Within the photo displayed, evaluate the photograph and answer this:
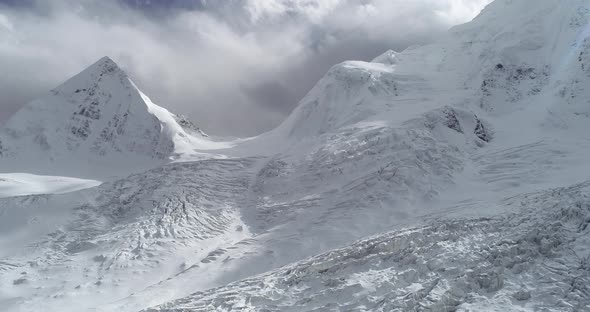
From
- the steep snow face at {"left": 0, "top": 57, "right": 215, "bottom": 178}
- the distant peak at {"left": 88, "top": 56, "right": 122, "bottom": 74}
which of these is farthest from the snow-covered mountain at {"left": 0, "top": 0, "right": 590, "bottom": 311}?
the distant peak at {"left": 88, "top": 56, "right": 122, "bottom": 74}

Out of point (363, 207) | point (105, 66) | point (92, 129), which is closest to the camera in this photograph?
point (363, 207)

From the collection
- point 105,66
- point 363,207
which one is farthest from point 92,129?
point 363,207

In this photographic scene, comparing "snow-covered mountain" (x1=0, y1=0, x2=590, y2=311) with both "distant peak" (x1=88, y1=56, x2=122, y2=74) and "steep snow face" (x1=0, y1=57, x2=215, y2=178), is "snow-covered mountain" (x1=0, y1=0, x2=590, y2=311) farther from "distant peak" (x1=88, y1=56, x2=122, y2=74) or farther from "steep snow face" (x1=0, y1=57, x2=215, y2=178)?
"distant peak" (x1=88, y1=56, x2=122, y2=74)

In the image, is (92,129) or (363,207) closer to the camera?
(363,207)

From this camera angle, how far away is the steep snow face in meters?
72.8

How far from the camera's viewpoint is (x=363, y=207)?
4734 cm

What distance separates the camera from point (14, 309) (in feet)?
121

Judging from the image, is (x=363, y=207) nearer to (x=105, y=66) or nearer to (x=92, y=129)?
(x=92, y=129)

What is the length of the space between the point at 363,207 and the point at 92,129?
156ft

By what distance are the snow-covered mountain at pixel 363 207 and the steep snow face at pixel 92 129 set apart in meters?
0.65

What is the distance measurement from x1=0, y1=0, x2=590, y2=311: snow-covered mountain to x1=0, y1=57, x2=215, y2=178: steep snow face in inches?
25.5

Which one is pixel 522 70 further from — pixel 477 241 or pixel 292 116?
pixel 477 241

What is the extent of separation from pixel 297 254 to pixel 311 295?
34.3 feet

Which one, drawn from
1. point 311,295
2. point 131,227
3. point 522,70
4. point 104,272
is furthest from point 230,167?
point 522,70
